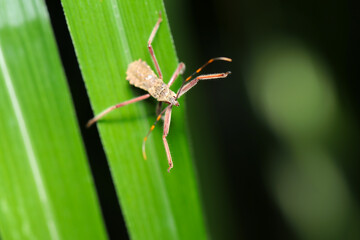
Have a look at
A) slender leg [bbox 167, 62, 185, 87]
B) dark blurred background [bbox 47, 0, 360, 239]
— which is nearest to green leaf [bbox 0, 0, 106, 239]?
slender leg [bbox 167, 62, 185, 87]

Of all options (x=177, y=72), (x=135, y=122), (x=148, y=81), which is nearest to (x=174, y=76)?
(x=177, y=72)

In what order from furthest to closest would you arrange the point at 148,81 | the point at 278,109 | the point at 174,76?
the point at 278,109 < the point at 174,76 < the point at 148,81

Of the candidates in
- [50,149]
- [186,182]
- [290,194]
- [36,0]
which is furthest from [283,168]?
[36,0]

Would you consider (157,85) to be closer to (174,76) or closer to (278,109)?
(174,76)

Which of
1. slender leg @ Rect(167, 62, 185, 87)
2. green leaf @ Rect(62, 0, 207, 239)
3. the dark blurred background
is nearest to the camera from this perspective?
green leaf @ Rect(62, 0, 207, 239)

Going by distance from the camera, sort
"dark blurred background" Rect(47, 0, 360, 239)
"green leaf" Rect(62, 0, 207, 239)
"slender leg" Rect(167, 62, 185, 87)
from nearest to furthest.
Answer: "green leaf" Rect(62, 0, 207, 239) < "slender leg" Rect(167, 62, 185, 87) < "dark blurred background" Rect(47, 0, 360, 239)

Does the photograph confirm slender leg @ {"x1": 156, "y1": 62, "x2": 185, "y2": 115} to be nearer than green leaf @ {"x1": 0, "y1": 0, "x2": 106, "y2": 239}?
No

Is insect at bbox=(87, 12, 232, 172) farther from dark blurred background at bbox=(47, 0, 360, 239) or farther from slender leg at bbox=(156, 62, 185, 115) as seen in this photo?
dark blurred background at bbox=(47, 0, 360, 239)
